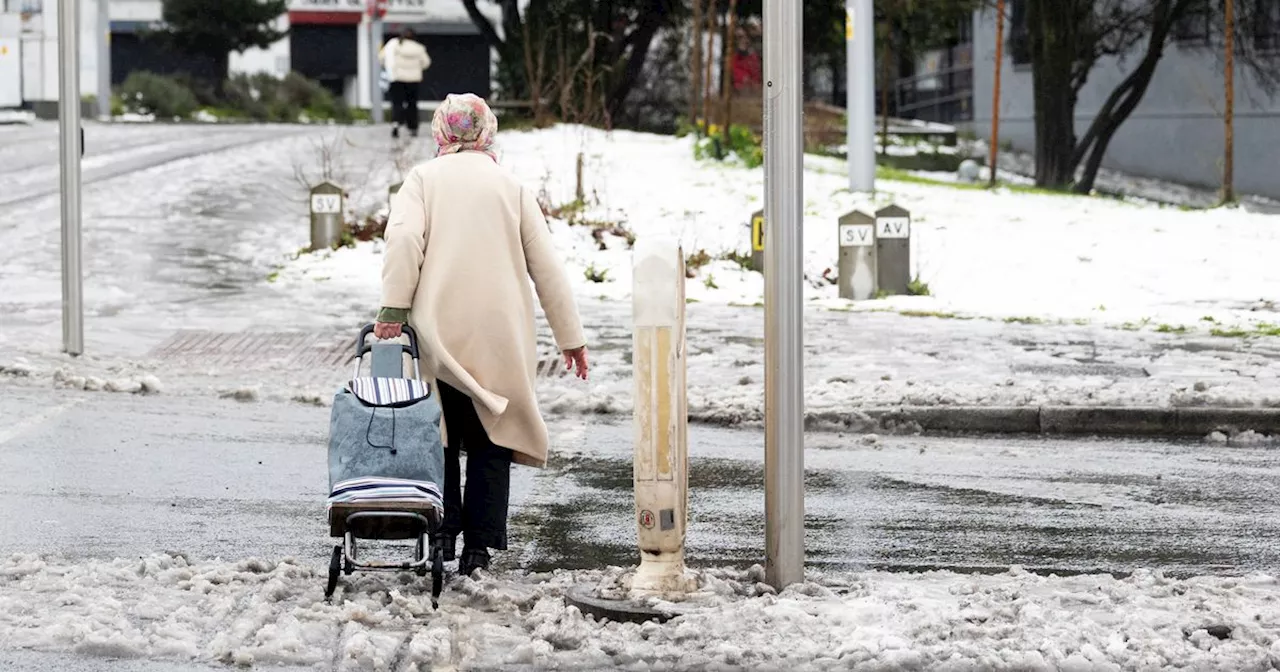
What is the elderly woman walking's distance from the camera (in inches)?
276

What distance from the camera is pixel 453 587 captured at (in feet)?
22.2

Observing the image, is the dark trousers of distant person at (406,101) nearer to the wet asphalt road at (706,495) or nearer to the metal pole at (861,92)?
the metal pole at (861,92)

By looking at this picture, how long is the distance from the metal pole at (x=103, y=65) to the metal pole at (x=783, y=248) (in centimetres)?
3819

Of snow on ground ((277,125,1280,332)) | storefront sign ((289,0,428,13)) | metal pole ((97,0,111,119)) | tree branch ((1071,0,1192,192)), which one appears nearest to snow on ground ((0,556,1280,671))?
snow on ground ((277,125,1280,332))

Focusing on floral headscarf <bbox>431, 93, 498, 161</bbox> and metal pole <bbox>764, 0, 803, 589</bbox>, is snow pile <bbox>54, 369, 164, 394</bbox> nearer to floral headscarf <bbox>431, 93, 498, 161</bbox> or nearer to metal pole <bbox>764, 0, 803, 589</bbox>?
floral headscarf <bbox>431, 93, 498, 161</bbox>

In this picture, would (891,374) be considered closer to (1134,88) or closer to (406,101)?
(1134,88)

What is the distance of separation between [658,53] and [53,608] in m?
30.9

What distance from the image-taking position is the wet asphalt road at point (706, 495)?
24.8ft

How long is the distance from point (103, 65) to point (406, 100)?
48.8 ft

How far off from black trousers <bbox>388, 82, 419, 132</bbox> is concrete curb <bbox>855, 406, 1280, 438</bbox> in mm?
20058

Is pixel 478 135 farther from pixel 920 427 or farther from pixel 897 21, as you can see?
pixel 897 21

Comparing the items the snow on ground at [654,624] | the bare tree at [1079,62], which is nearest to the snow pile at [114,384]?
the snow on ground at [654,624]

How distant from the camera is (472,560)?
7.04m

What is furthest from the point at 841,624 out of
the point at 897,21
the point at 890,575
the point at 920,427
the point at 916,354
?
the point at 897,21
